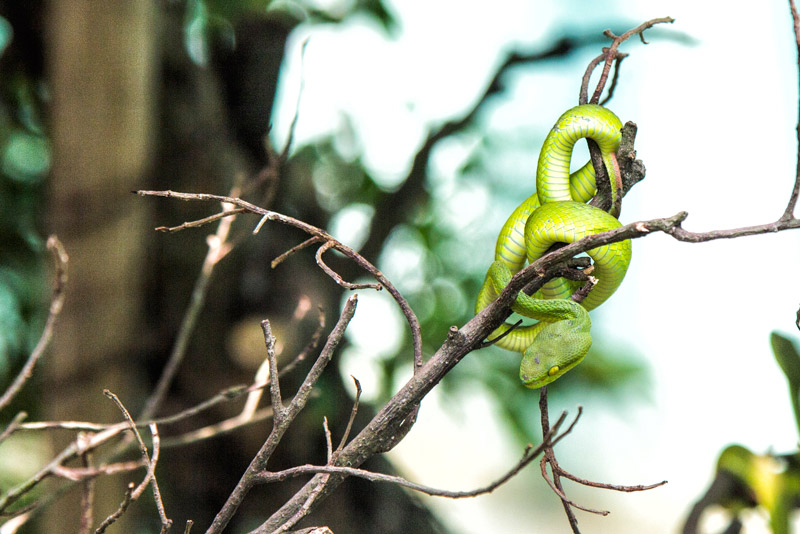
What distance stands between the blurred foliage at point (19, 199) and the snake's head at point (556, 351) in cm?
222

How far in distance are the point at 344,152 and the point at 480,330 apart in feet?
7.43

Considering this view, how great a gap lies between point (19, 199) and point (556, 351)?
257 cm

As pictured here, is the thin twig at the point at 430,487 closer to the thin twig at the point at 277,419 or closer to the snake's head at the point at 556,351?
the thin twig at the point at 277,419

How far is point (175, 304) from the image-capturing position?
2.61m

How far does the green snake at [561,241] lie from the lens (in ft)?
2.68

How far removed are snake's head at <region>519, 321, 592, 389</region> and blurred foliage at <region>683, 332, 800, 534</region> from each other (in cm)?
75

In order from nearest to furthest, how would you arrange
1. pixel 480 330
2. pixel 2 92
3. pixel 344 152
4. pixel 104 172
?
pixel 480 330
pixel 104 172
pixel 2 92
pixel 344 152

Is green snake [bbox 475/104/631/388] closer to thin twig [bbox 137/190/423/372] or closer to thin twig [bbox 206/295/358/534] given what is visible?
thin twig [bbox 137/190/423/372]

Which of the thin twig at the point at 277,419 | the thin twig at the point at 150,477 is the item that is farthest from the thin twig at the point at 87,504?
the thin twig at the point at 277,419

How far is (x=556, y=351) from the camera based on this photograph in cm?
91

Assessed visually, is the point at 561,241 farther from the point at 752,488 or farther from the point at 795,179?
the point at 752,488

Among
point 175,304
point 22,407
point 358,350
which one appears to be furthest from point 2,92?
point 358,350

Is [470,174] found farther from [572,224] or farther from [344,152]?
[572,224]

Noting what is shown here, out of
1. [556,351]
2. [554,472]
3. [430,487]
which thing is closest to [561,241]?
[556,351]
